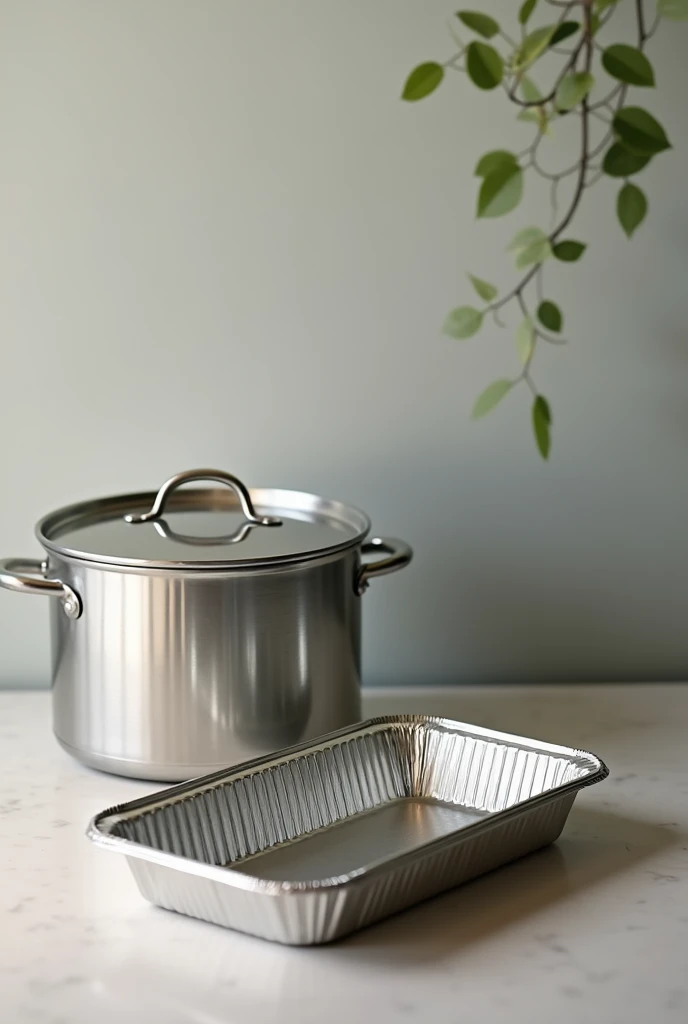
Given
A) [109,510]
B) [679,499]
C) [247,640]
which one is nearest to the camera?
[247,640]

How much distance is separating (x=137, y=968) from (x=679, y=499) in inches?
28.6

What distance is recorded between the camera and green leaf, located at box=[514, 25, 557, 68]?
657 millimetres

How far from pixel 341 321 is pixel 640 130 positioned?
0.52 metres

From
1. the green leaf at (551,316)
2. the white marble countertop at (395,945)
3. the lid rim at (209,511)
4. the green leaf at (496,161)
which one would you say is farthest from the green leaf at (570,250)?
the white marble countertop at (395,945)

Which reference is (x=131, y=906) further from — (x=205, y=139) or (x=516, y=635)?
(x=205, y=139)

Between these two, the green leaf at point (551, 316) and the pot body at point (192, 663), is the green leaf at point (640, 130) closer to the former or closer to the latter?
the green leaf at point (551, 316)

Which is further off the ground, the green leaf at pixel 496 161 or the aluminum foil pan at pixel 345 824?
the green leaf at pixel 496 161

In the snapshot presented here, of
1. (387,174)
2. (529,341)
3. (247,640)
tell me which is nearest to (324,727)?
(247,640)

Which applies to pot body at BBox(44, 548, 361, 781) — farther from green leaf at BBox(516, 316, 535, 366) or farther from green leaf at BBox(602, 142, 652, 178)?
green leaf at BBox(602, 142, 652, 178)

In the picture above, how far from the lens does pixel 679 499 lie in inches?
47.1

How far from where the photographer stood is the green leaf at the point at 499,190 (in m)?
0.69

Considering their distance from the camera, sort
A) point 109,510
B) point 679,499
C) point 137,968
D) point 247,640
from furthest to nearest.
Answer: point 679,499, point 109,510, point 247,640, point 137,968

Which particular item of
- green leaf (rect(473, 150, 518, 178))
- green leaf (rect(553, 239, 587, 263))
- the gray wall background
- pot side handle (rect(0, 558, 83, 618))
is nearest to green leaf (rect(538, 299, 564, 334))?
green leaf (rect(553, 239, 587, 263))

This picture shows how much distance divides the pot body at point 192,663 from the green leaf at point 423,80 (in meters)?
0.35
